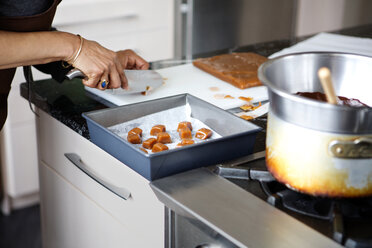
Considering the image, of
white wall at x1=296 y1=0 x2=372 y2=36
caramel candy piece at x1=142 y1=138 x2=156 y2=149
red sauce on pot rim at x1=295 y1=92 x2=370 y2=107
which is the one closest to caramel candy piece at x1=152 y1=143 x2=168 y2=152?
caramel candy piece at x1=142 y1=138 x2=156 y2=149

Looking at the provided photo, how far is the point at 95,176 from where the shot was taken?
4.11 ft

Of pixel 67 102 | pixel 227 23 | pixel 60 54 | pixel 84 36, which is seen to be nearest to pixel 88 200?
pixel 67 102

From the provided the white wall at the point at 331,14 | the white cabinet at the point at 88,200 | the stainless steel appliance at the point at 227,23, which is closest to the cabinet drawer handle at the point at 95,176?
the white cabinet at the point at 88,200

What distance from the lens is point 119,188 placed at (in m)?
1.18

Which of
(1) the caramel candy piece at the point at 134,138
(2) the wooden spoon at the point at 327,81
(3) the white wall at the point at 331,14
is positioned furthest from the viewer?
(3) the white wall at the point at 331,14

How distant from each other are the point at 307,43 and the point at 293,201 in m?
1.02

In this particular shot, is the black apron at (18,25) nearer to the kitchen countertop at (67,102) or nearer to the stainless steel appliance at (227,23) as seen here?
the kitchen countertop at (67,102)

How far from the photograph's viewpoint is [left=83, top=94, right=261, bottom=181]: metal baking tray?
102 centimetres

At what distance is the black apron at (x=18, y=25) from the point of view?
125cm

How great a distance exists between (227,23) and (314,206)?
213cm

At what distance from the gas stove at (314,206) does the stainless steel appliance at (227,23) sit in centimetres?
168

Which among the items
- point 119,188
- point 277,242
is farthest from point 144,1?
point 277,242

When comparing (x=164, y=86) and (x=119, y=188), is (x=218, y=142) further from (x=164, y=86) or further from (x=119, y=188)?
(x=164, y=86)

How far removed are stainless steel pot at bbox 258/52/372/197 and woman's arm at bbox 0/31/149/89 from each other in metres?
0.45
